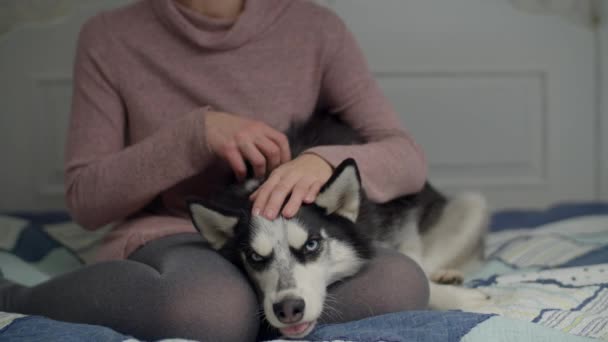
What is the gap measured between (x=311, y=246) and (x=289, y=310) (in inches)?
6.9

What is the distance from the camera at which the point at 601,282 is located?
1523 millimetres

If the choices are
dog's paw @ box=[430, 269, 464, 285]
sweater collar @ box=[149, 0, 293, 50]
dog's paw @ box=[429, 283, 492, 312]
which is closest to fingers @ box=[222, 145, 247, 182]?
sweater collar @ box=[149, 0, 293, 50]

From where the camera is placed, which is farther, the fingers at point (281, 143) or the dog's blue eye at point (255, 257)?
the fingers at point (281, 143)

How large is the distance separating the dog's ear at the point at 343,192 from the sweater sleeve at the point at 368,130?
0.10m

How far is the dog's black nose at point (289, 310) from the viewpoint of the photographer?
1.12 meters

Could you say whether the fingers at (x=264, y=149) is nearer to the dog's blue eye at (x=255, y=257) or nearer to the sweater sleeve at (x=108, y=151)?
the sweater sleeve at (x=108, y=151)

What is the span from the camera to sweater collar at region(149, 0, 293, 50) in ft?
5.51

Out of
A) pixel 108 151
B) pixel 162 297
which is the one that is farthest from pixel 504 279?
pixel 108 151

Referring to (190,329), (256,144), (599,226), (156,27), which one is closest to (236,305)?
(190,329)

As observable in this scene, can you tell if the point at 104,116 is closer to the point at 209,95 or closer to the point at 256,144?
the point at 209,95

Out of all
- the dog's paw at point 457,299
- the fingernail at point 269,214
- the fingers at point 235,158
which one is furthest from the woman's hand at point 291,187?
the dog's paw at point 457,299

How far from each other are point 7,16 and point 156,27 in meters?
1.47

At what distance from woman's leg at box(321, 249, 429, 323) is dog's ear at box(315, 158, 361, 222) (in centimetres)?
13

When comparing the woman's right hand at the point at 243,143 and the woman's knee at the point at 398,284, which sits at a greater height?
the woman's right hand at the point at 243,143
